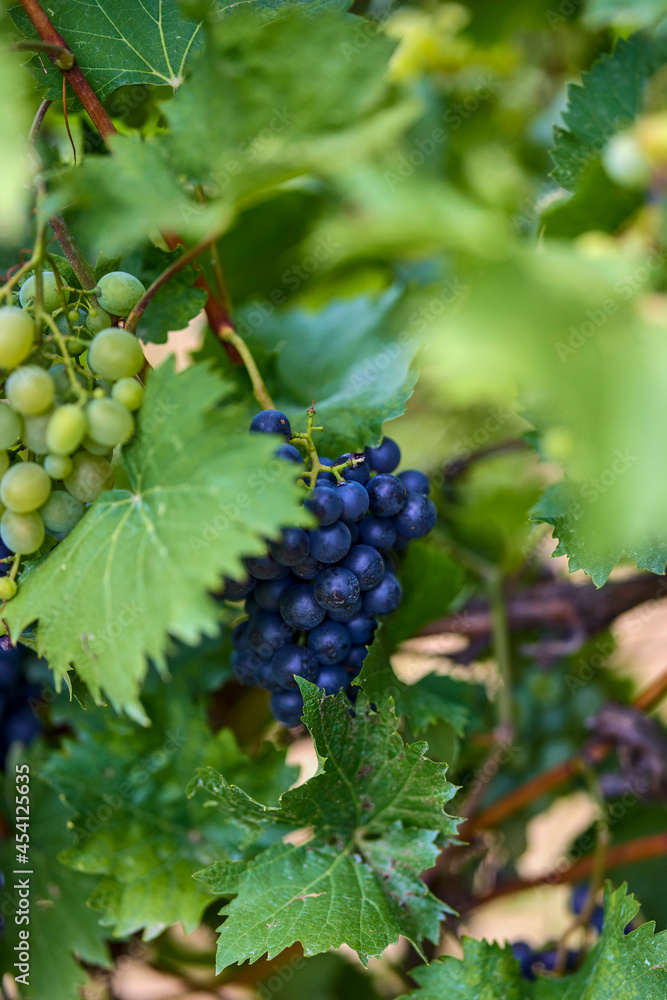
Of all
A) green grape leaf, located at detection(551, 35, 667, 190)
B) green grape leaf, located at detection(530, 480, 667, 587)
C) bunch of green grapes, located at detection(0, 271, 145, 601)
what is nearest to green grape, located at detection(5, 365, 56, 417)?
bunch of green grapes, located at detection(0, 271, 145, 601)

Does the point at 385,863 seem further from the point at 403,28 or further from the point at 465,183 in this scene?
the point at 403,28

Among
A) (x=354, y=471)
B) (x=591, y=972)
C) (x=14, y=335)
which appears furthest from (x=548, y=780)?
(x=14, y=335)

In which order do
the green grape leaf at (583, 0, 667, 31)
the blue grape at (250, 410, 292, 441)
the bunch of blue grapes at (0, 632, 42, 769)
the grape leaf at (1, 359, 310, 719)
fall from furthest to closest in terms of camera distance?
the bunch of blue grapes at (0, 632, 42, 769), the green grape leaf at (583, 0, 667, 31), the blue grape at (250, 410, 292, 441), the grape leaf at (1, 359, 310, 719)

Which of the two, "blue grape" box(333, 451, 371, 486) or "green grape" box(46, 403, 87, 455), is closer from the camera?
"green grape" box(46, 403, 87, 455)

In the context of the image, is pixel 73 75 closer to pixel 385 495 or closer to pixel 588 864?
pixel 385 495

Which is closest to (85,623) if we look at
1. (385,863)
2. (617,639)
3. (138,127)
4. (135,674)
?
(135,674)

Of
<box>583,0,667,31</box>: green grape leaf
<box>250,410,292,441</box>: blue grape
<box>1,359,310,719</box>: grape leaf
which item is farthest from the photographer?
<box>583,0,667,31</box>: green grape leaf

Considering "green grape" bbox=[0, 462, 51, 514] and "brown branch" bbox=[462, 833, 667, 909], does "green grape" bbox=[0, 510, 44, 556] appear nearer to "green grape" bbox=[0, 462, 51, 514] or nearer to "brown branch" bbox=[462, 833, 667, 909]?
"green grape" bbox=[0, 462, 51, 514]
